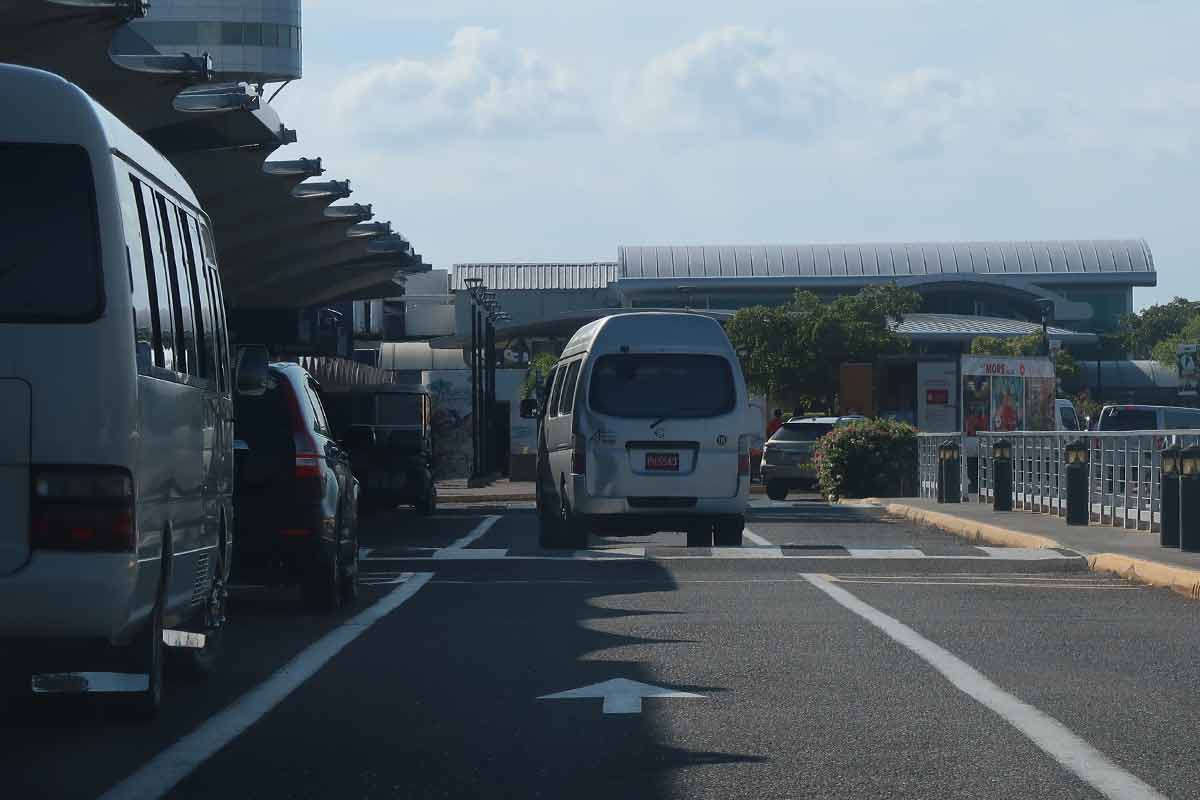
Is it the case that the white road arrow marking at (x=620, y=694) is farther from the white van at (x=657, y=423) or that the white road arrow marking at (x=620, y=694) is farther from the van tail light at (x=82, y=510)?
the white van at (x=657, y=423)

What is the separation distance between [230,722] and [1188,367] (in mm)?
22952

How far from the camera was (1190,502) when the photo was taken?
1898 cm

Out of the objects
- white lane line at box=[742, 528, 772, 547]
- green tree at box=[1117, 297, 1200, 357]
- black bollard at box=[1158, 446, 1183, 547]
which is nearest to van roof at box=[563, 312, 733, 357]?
white lane line at box=[742, 528, 772, 547]

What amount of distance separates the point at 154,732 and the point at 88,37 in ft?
64.6

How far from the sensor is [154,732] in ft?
28.3

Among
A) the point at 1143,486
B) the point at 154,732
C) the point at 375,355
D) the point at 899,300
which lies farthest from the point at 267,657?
the point at 375,355

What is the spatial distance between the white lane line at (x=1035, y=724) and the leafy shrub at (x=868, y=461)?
25494mm

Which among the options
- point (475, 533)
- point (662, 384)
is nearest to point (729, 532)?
point (662, 384)

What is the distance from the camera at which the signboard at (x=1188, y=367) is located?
29438 millimetres

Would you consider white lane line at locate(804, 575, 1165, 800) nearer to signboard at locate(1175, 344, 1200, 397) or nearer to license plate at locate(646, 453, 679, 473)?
license plate at locate(646, 453, 679, 473)

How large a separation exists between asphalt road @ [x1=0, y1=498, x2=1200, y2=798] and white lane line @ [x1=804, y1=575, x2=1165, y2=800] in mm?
21

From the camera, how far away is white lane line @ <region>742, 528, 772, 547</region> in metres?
23.2

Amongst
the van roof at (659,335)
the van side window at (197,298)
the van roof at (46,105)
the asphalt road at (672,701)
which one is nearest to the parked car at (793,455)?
the van roof at (659,335)

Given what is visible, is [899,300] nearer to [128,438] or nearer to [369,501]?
[369,501]
